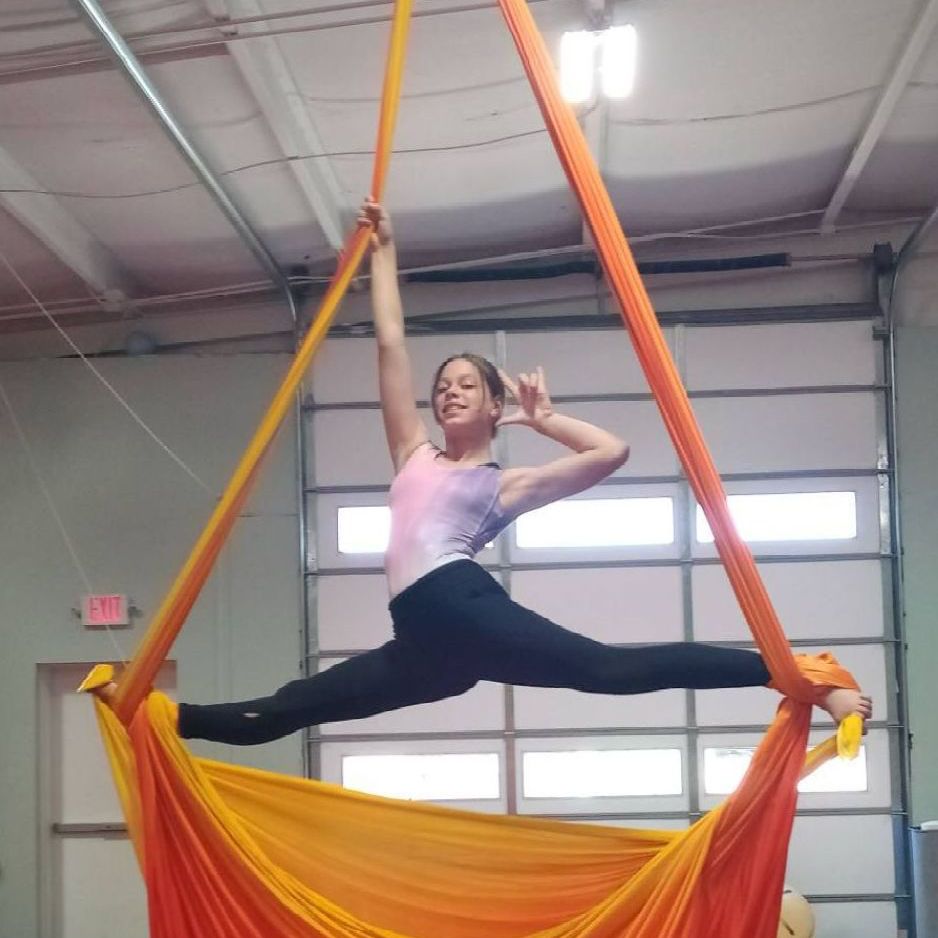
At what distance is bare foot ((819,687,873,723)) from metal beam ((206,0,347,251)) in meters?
2.64

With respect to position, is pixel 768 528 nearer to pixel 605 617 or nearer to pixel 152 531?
pixel 605 617

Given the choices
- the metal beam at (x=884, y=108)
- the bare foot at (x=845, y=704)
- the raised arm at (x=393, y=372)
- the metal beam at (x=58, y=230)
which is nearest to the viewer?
the bare foot at (x=845, y=704)

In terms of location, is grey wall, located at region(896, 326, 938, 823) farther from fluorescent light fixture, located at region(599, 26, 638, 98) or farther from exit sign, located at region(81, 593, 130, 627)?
exit sign, located at region(81, 593, 130, 627)

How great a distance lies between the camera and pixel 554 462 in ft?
7.23

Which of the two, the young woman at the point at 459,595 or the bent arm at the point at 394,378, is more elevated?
the bent arm at the point at 394,378

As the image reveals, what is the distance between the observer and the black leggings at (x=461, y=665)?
206 centimetres

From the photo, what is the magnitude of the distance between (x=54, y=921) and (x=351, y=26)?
4.71 m

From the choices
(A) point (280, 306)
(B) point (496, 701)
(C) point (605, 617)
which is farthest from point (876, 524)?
(A) point (280, 306)

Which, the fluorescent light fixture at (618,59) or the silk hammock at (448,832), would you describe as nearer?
the silk hammock at (448,832)

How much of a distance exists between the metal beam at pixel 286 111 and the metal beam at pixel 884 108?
2.17 m

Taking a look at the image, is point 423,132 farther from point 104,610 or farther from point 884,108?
point 104,610

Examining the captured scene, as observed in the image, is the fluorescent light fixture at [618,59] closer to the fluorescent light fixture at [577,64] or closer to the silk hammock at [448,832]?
the fluorescent light fixture at [577,64]

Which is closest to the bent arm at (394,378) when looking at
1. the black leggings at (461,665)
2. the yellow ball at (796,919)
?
the black leggings at (461,665)

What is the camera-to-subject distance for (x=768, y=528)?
562cm
